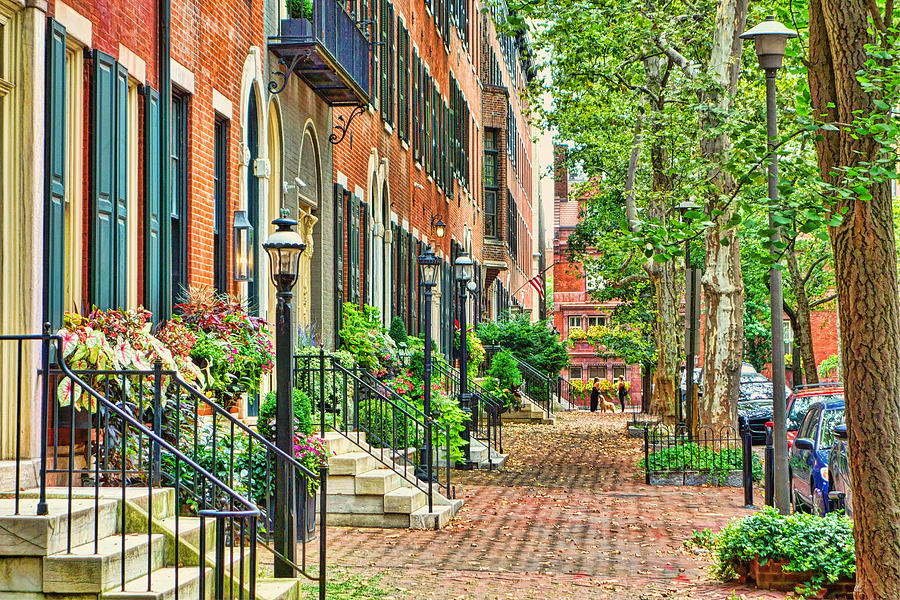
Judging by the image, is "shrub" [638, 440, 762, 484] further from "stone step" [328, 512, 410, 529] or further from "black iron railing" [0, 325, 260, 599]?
"black iron railing" [0, 325, 260, 599]

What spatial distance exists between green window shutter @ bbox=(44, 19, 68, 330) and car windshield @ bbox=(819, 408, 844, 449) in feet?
28.9

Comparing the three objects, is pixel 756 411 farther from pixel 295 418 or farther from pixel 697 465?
pixel 295 418

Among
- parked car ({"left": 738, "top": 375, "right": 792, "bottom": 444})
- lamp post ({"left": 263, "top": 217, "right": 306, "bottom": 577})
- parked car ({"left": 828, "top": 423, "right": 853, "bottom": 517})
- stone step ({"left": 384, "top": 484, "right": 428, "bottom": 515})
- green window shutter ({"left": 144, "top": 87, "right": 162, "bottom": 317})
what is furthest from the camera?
parked car ({"left": 738, "top": 375, "right": 792, "bottom": 444})

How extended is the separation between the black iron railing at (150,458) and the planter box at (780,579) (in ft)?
12.0

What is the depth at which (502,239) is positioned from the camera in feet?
143

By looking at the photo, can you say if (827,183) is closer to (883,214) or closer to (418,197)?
(883,214)

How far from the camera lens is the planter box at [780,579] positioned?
32.0 ft

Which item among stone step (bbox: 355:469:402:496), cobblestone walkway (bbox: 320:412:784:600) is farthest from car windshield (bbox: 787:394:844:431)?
stone step (bbox: 355:469:402:496)

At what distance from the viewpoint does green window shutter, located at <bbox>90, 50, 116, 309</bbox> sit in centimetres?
977

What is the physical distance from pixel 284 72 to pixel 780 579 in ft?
29.2

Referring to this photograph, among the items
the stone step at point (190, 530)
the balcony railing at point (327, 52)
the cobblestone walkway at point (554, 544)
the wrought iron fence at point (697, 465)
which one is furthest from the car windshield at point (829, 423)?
the stone step at point (190, 530)

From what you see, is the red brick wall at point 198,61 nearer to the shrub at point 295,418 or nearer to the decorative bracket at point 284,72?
the decorative bracket at point 284,72

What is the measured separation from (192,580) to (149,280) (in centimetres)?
414

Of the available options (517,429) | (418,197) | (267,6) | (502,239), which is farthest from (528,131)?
(267,6)
